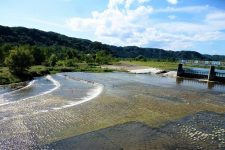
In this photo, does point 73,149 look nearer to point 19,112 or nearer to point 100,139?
point 100,139

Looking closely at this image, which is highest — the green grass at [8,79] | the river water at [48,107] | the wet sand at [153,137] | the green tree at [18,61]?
the green tree at [18,61]

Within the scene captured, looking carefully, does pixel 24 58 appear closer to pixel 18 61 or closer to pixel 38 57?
pixel 18 61

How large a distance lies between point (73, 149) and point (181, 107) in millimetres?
19075

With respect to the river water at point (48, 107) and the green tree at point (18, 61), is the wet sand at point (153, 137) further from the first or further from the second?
the green tree at point (18, 61)

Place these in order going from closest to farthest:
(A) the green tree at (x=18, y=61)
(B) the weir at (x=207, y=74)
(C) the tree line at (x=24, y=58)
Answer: (A) the green tree at (x=18, y=61) → (C) the tree line at (x=24, y=58) → (B) the weir at (x=207, y=74)

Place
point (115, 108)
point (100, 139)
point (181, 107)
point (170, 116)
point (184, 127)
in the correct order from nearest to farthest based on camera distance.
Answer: point (100, 139), point (184, 127), point (170, 116), point (115, 108), point (181, 107)

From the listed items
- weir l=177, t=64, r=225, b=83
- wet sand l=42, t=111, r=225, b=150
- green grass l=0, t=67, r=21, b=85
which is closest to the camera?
wet sand l=42, t=111, r=225, b=150

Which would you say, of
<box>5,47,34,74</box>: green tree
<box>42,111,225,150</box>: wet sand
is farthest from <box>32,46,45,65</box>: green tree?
<box>42,111,225,150</box>: wet sand

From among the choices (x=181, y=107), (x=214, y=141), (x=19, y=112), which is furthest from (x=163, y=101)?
(x=19, y=112)

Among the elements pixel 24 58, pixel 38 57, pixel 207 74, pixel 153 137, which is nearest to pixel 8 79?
pixel 24 58

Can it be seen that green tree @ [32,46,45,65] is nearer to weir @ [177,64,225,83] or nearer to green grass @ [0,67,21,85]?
green grass @ [0,67,21,85]

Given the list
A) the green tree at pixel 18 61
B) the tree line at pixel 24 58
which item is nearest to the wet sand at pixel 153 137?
the green tree at pixel 18 61

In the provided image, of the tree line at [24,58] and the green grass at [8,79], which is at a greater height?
the tree line at [24,58]

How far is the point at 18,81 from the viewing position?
185ft
